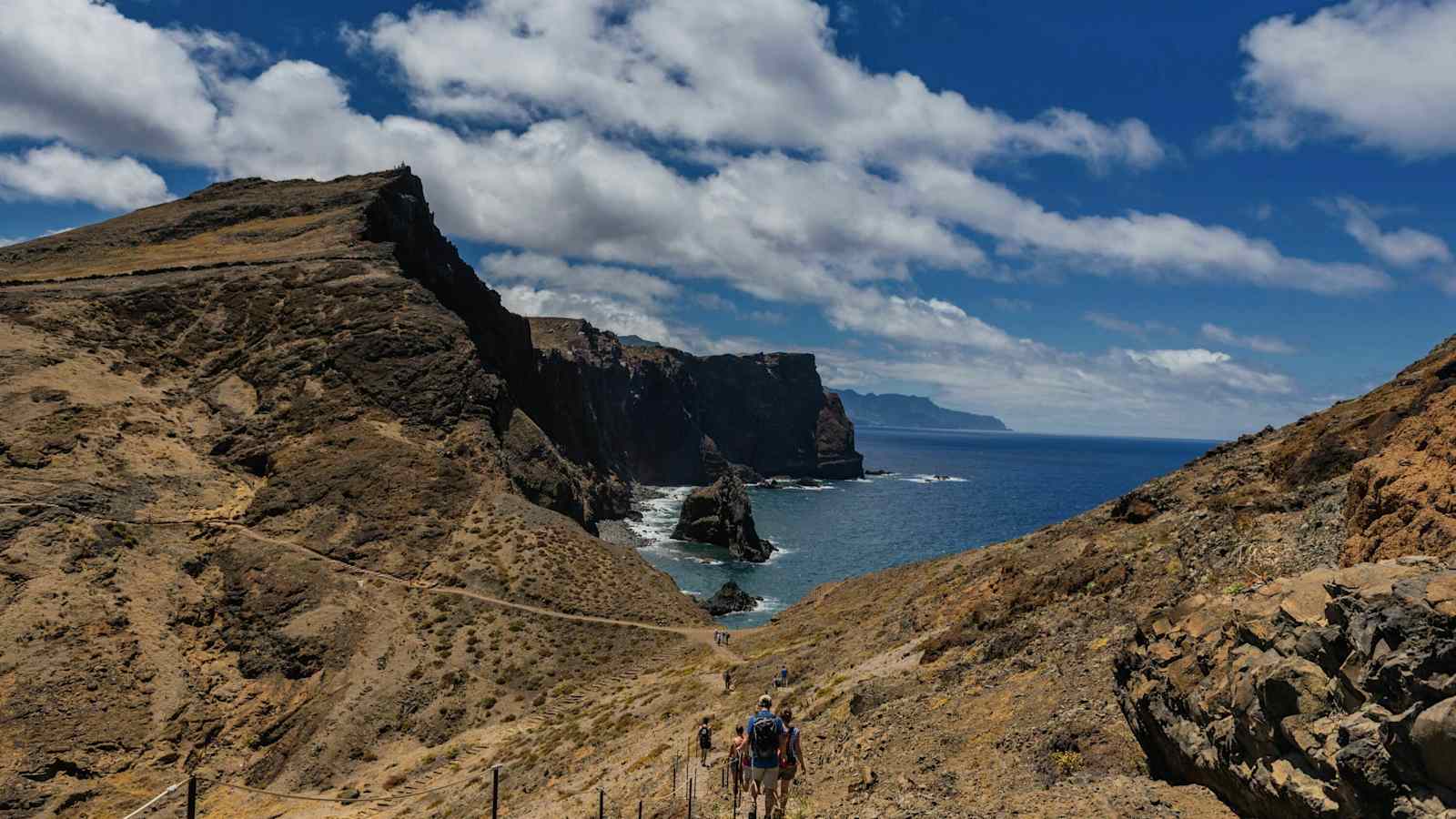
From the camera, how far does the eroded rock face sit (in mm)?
6914

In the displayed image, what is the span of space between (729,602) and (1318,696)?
73.9 metres

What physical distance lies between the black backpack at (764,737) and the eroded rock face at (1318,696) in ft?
20.2

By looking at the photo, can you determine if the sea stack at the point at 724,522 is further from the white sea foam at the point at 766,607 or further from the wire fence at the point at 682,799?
the wire fence at the point at 682,799

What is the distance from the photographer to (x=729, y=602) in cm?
7962

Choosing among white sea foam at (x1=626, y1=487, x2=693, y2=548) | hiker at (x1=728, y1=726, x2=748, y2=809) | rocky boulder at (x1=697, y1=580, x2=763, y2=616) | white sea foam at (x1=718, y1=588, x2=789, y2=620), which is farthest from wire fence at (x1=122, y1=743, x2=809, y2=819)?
white sea foam at (x1=626, y1=487, x2=693, y2=548)

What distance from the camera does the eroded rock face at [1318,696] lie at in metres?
6.91

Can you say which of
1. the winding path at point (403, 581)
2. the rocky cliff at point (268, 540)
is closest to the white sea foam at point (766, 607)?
the rocky cliff at point (268, 540)

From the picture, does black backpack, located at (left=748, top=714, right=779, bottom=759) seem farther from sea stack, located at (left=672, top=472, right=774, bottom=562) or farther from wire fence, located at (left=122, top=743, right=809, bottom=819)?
sea stack, located at (left=672, top=472, right=774, bottom=562)

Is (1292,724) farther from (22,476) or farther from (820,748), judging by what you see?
(22,476)

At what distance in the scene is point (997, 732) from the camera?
14.8 metres

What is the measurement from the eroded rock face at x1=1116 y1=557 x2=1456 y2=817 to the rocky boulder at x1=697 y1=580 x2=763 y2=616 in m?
68.6

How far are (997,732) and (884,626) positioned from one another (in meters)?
14.7

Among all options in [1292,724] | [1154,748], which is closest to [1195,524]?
[1154,748]

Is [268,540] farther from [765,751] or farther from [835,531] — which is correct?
[835,531]
